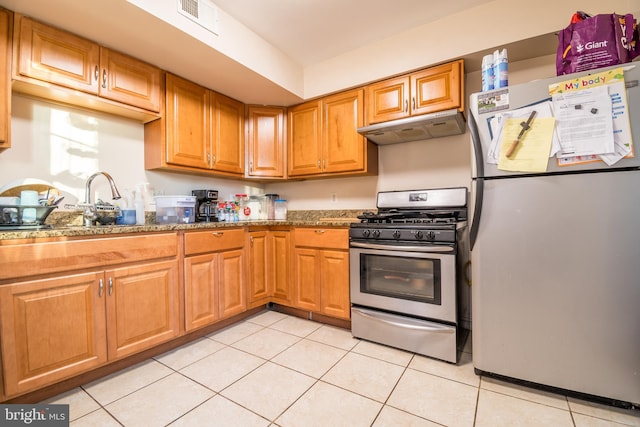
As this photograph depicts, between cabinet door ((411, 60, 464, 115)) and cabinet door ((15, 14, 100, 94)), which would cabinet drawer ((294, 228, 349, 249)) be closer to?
cabinet door ((411, 60, 464, 115))

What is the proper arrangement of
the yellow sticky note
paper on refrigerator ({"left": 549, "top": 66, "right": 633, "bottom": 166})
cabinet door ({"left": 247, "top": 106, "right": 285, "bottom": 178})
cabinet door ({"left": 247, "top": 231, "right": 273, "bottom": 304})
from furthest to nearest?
cabinet door ({"left": 247, "top": 106, "right": 285, "bottom": 178}) → cabinet door ({"left": 247, "top": 231, "right": 273, "bottom": 304}) → the yellow sticky note → paper on refrigerator ({"left": 549, "top": 66, "right": 633, "bottom": 166})

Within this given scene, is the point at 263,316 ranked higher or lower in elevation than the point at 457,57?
lower

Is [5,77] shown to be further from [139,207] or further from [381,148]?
[381,148]

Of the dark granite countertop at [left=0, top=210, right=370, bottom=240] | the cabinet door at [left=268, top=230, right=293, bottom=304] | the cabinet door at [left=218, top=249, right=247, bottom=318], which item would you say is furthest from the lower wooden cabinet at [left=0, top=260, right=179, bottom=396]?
the cabinet door at [left=268, top=230, right=293, bottom=304]

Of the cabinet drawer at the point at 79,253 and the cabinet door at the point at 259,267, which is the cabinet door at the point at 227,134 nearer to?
the cabinet door at the point at 259,267

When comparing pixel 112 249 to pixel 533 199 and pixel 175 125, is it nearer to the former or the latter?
pixel 175 125

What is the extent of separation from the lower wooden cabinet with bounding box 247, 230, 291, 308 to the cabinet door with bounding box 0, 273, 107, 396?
1.17 metres

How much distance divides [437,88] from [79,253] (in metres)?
2.69

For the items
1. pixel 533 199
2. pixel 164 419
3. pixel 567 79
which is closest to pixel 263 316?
pixel 164 419

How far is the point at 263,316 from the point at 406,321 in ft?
4.53

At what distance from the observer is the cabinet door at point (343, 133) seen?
2633mm

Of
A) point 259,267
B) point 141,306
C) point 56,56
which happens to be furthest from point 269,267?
point 56,56

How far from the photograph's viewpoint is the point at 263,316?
8.75 ft

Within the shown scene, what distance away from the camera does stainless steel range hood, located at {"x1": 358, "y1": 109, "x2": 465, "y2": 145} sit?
212cm
